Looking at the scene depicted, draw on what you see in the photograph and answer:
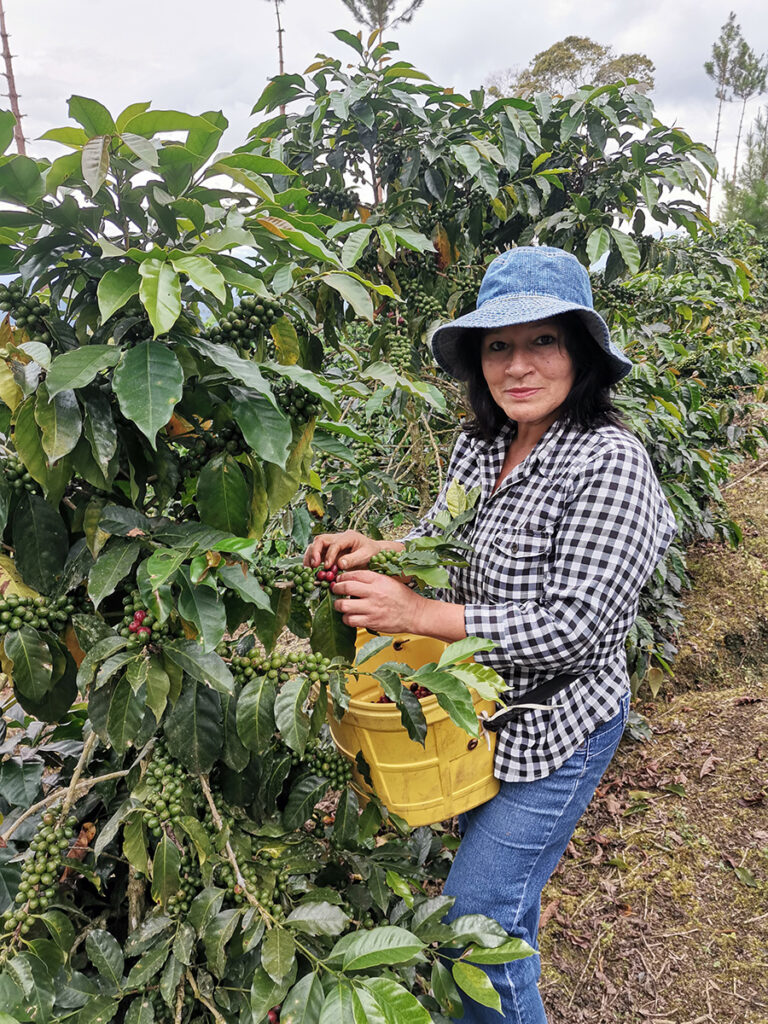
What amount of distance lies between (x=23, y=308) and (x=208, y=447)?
0.98 ft

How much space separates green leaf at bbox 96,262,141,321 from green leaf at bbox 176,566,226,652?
276 millimetres

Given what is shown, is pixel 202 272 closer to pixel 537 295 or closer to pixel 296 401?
pixel 296 401

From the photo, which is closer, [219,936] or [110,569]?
[110,569]

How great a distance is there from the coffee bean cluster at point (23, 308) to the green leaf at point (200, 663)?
45 centimetres

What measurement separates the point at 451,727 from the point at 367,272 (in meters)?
1.58

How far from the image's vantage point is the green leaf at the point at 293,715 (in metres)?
0.95

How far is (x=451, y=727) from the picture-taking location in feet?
4.15

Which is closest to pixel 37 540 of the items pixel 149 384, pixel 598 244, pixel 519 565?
pixel 149 384

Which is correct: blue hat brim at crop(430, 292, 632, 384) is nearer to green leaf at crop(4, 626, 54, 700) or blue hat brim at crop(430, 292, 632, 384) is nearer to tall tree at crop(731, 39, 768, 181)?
green leaf at crop(4, 626, 54, 700)

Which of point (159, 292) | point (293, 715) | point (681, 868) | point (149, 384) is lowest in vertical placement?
point (681, 868)

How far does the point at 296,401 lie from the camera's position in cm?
100

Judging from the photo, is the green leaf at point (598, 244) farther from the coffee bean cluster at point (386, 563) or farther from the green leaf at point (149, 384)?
the green leaf at point (149, 384)

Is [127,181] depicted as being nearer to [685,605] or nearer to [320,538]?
[320,538]

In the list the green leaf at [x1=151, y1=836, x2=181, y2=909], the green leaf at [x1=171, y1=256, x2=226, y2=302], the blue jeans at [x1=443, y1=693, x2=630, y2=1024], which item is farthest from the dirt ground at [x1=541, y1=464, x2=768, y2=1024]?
the green leaf at [x1=171, y1=256, x2=226, y2=302]
